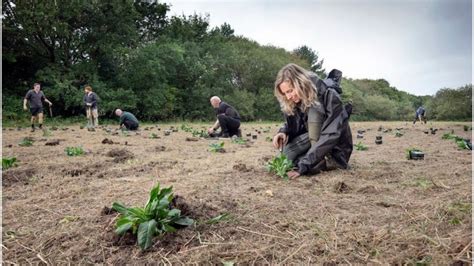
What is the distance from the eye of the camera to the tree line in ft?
74.5

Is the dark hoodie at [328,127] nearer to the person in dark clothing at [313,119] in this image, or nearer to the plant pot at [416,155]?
the person in dark clothing at [313,119]

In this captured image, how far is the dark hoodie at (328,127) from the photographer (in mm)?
4137

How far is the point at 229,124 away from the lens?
35.8 ft

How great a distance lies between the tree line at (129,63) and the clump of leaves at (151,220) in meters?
23.1

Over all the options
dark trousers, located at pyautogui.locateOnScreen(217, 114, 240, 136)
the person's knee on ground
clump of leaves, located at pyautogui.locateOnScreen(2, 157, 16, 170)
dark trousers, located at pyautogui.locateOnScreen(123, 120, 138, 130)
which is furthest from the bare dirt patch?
dark trousers, located at pyautogui.locateOnScreen(123, 120, 138, 130)

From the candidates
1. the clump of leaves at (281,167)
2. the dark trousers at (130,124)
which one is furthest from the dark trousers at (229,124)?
the clump of leaves at (281,167)

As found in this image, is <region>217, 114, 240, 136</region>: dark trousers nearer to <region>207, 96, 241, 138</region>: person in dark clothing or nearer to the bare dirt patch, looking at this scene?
<region>207, 96, 241, 138</region>: person in dark clothing

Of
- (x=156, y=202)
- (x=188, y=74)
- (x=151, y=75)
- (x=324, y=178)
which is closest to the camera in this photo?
(x=156, y=202)

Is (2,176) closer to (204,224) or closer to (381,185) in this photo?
(204,224)

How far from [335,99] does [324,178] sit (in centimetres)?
103

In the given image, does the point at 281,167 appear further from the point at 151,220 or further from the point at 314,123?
the point at 151,220

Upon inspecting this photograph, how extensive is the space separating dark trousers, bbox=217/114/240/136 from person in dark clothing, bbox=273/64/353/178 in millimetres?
6026

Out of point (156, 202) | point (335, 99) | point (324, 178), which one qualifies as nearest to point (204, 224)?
point (156, 202)

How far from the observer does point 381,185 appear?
3.73 meters
